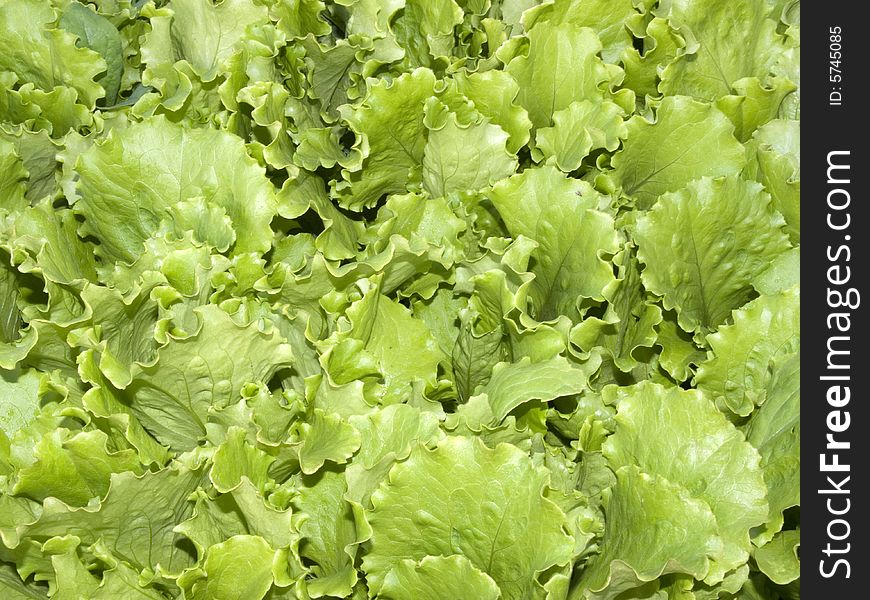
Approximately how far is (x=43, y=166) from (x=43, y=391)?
0.84 metres

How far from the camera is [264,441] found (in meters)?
2.12

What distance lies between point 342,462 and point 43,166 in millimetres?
1441

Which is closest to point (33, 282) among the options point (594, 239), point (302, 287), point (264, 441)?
point (302, 287)

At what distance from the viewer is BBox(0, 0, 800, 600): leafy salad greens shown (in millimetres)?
2059

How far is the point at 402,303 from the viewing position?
2668mm

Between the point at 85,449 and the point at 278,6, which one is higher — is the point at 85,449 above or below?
below

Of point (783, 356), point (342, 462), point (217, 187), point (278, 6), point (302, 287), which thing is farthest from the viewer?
point (278, 6)

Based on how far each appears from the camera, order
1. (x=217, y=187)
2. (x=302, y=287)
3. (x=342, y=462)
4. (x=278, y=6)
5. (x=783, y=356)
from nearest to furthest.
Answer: (x=342, y=462) → (x=783, y=356) → (x=302, y=287) → (x=217, y=187) → (x=278, y=6)

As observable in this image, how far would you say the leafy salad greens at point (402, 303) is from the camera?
→ 2.06m
